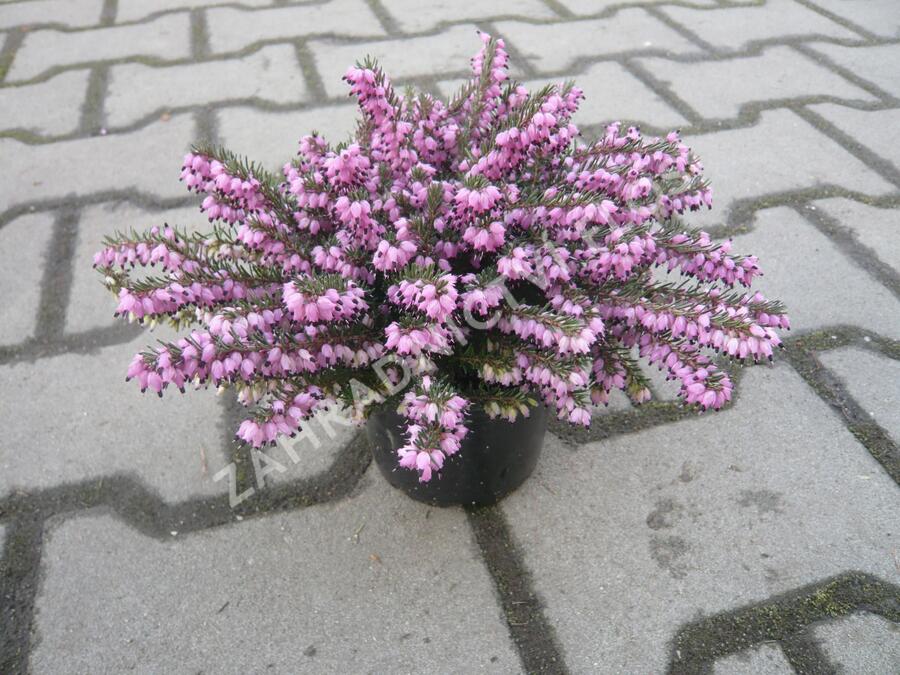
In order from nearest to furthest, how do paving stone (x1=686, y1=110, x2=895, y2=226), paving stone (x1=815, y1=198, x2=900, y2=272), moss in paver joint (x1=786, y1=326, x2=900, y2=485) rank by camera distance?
1. moss in paver joint (x1=786, y1=326, x2=900, y2=485)
2. paving stone (x1=815, y1=198, x2=900, y2=272)
3. paving stone (x1=686, y1=110, x2=895, y2=226)

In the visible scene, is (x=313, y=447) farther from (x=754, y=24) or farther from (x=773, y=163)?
(x=754, y=24)

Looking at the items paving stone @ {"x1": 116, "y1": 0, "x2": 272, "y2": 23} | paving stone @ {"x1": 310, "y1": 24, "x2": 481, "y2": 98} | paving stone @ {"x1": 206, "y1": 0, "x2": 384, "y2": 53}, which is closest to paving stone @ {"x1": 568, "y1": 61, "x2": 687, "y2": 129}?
paving stone @ {"x1": 310, "y1": 24, "x2": 481, "y2": 98}

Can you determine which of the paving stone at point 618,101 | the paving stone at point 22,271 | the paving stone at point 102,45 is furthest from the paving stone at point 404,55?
the paving stone at point 22,271

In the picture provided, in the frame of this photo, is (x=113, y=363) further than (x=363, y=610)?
Yes

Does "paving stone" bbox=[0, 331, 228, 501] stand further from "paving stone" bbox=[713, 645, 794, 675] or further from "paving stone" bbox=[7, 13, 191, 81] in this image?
"paving stone" bbox=[7, 13, 191, 81]

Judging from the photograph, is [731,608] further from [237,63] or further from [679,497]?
[237,63]

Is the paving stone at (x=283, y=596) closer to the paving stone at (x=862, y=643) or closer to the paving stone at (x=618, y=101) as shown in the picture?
the paving stone at (x=862, y=643)

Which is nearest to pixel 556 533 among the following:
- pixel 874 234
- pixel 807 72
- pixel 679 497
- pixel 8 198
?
pixel 679 497
